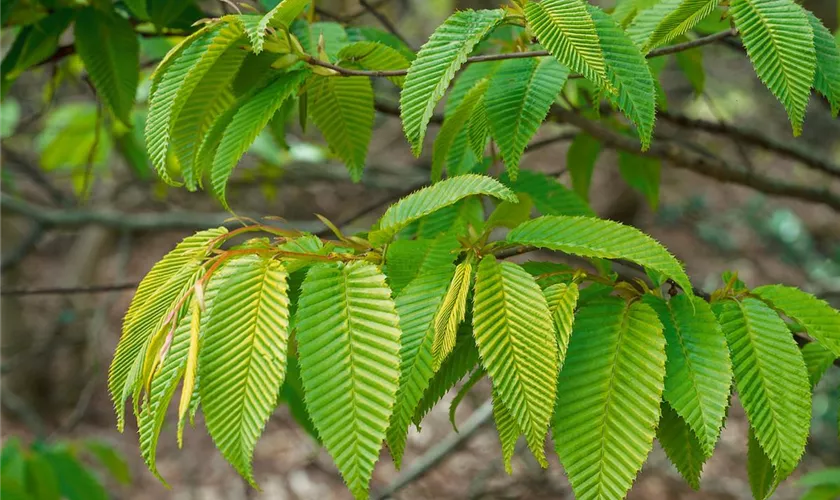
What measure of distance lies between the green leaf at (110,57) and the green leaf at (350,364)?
0.76 metres

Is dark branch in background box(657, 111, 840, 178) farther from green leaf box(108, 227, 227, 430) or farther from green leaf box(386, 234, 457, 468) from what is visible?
green leaf box(108, 227, 227, 430)

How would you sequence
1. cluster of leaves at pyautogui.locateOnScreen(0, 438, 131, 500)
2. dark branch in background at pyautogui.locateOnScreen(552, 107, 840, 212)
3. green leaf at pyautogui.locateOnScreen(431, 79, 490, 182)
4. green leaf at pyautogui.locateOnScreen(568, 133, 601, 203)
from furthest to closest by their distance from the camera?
cluster of leaves at pyautogui.locateOnScreen(0, 438, 131, 500), green leaf at pyautogui.locateOnScreen(568, 133, 601, 203), dark branch in background at pyautogui.locateOnScreen(552, 107, 840, 212), green leaf at pyautogui.locateOnScreen(431, 79, 490, 182)

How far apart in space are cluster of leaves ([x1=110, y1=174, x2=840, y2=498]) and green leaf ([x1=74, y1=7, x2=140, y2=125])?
59 centimetres

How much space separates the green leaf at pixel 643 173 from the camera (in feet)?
5.57

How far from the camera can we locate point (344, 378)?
2.33ft

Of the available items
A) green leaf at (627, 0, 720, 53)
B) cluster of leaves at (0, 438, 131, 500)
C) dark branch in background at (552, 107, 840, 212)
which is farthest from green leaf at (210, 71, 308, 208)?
cluster of leaves at (0, 438, 131, 500)

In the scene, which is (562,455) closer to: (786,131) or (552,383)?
(552,383)

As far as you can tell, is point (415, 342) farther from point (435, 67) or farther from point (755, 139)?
point (755, 139)

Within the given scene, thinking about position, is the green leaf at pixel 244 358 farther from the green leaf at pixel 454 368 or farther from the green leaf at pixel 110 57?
the green leaf at pixel 110 57

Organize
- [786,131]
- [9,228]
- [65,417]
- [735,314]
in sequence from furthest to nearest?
[786,131], [9,228], [65,417], [735,314]

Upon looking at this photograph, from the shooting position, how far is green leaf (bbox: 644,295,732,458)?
760mm

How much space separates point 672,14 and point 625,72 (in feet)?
0.39

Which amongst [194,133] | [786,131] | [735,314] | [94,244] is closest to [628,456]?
[735,314]

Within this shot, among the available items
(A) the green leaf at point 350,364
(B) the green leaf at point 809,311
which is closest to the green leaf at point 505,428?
(A) the green leaf at point 350,364
